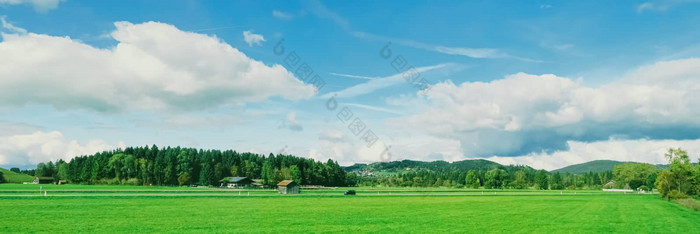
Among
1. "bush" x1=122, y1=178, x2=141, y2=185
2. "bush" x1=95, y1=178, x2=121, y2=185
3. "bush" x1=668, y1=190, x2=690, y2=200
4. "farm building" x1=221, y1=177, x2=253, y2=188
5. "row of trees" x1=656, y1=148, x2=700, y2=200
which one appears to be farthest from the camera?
"bush" x1=95, y1=178, x2=121, y2=185

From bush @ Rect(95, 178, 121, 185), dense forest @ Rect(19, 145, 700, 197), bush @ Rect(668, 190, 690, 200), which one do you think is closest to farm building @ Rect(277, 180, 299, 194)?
dense forest @ Rect(19, 145, 700, 197)

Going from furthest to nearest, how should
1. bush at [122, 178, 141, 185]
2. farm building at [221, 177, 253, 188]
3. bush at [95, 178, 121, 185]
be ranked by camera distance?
bush at [95, 178, 121, 185]
bush at [122, 178, 141, 185]
farm building at [221, 177, 253, 188]

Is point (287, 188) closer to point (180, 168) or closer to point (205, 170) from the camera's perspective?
point (205, 170)

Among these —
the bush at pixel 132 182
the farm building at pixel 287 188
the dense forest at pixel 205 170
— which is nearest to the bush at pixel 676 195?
the farm building at pixel 287 188

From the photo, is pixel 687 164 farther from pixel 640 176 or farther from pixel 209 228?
Result: pixel 209 228

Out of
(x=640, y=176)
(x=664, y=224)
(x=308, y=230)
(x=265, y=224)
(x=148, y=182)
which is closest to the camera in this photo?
(x=308, y=230)

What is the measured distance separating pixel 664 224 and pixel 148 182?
507 feet

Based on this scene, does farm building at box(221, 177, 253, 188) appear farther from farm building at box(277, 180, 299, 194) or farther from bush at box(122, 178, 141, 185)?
farm building at box(277, 180, 299, 194)

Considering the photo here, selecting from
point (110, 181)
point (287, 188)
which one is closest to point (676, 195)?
point (287, 188)

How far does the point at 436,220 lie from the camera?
34.8 m

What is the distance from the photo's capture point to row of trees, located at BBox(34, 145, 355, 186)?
157125mm

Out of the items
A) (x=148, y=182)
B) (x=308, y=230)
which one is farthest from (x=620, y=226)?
(x=148, y=182)

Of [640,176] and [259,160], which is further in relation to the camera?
[259,160]

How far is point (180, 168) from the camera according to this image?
163375 mm
